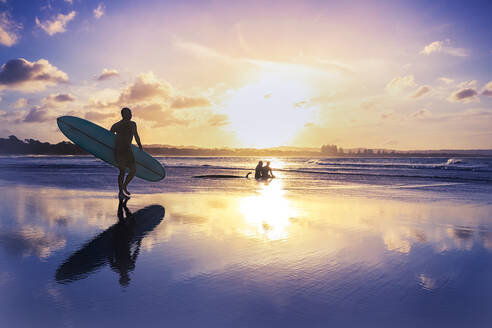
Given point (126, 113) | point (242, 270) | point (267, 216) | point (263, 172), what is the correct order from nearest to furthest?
point (242, 270)
point (267, 216)
point (126, 113)
point (263, 172)

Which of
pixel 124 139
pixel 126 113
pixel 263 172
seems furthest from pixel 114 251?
pixel 263 172

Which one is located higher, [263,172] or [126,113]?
[126,113]

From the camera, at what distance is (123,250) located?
4.34 meters

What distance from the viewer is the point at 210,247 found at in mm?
4496

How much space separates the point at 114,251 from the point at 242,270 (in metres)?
1.86

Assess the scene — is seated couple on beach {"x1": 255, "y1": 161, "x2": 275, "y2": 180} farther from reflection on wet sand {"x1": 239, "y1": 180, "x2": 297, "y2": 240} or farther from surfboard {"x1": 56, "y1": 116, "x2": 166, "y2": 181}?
surfboard {"x1": 56, "y1": 116, "x2": 166, "y2": 181}

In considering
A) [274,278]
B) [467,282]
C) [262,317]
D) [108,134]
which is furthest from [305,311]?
[108,134]

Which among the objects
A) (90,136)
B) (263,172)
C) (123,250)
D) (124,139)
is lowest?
(123,250)

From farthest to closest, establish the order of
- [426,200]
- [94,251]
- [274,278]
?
Result: [426,200], [94,251], [274,278]

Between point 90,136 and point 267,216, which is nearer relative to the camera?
point 267,216

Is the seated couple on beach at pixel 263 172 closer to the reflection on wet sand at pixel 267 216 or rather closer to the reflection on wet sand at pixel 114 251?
the reflection on wet sand at pixel 267 216

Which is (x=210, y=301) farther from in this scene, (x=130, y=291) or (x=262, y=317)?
(x=130, y=291)

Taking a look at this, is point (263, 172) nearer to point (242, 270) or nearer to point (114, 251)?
point (114, 251)

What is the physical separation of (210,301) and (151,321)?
0.53 metres
